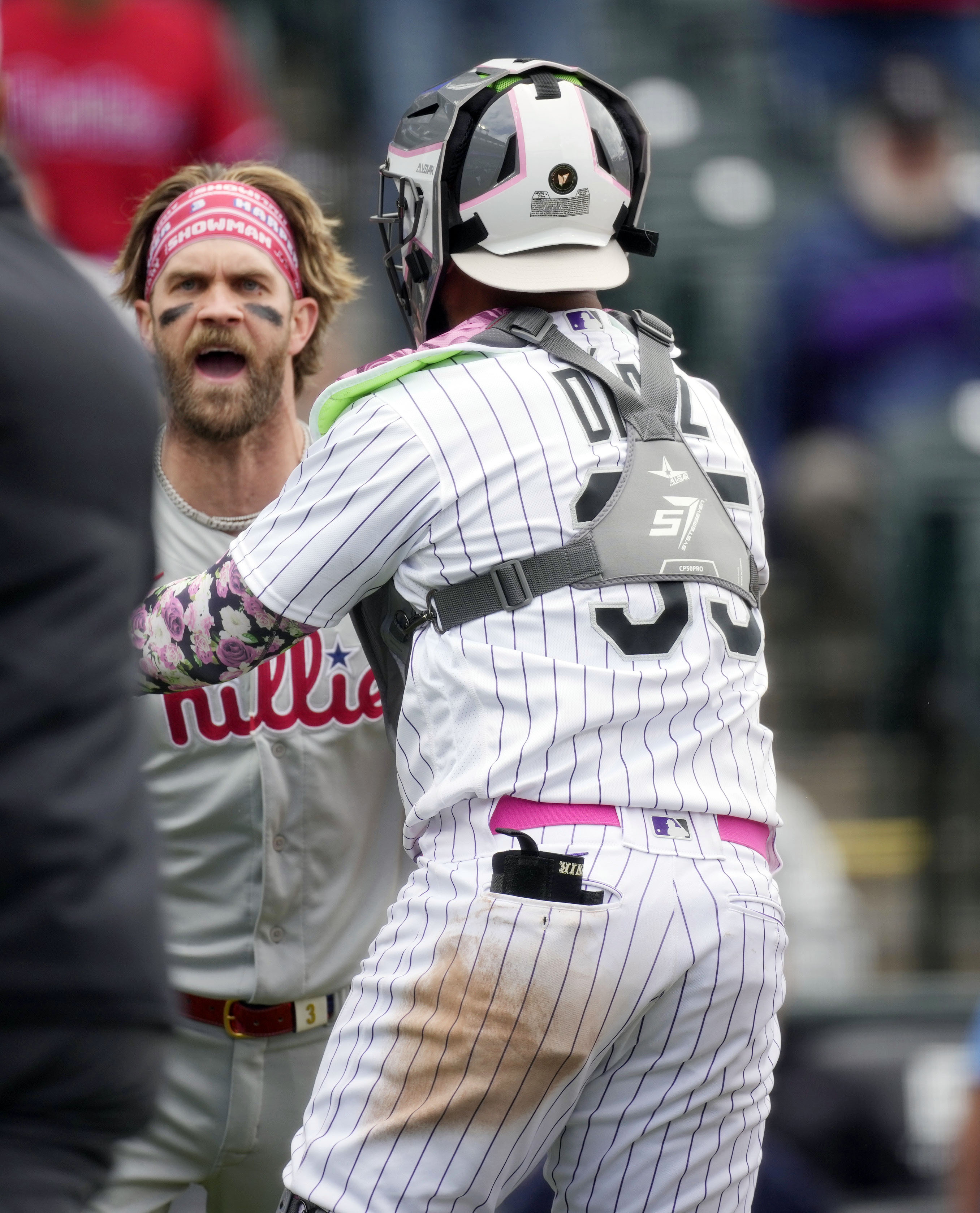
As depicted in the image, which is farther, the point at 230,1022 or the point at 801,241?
the point at 801,241

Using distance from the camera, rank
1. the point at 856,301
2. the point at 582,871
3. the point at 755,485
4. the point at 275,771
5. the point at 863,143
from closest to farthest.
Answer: the point at 582,871 → the point at 755,485 → the point at 275,771 → the point at 856,301 → the point at 863,143

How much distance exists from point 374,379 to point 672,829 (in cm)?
74

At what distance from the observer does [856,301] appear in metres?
5.95

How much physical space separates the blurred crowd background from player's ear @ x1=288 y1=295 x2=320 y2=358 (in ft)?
5.98

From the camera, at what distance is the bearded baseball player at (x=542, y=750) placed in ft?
6.99

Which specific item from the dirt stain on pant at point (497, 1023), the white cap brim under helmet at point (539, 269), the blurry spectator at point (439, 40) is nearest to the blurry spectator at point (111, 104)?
the blurry spectator at point (439, 40)

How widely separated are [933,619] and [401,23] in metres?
2.85

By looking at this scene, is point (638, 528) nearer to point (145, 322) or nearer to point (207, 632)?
point (207, 632)

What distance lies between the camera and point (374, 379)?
91.6 inches

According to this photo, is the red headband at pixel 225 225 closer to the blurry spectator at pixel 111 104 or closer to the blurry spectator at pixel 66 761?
the blurry spectator at pixel 66 761

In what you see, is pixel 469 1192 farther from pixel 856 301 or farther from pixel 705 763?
pixel 856 301

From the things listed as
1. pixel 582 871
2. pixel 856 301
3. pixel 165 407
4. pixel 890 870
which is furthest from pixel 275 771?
pixel 856 301

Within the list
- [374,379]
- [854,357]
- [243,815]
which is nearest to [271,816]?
[243,815]

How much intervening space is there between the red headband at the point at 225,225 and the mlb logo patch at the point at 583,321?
92 cm
